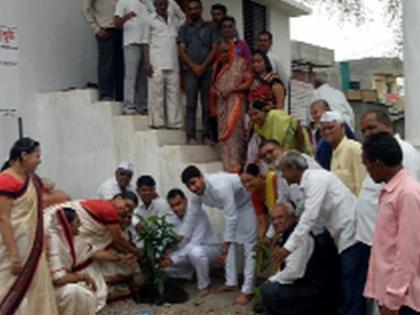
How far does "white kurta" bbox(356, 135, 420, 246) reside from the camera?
186 inches

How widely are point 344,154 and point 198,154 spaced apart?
2.62 m

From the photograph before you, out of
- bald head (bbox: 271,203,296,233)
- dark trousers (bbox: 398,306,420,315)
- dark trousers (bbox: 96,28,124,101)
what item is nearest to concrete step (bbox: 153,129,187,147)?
dark trousers (bbox: 96,28,124,101)

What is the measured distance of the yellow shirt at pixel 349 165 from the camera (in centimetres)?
551

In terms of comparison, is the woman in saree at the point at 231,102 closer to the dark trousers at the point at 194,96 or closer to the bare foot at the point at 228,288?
the dark trousers at the point at 194,96

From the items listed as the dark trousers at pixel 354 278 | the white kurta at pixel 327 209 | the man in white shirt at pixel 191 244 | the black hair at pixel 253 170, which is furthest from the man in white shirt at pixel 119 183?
the dark trousers at pixel 354 278

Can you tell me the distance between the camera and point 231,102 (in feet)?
24.6

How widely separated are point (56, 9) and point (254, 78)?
2898 mm

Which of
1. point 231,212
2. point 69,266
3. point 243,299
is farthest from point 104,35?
point 243,299

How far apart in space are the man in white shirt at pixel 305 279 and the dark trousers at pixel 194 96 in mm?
2668

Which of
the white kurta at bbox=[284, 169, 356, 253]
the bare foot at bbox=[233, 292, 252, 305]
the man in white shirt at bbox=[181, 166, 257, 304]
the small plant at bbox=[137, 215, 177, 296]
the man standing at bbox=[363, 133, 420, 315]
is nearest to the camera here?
the man standing at bbox=[363, 133, 420, 315]

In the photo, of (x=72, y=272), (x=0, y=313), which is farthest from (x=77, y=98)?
(x=0, y=313)

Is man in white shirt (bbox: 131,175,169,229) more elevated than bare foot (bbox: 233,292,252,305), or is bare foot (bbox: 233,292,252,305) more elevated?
man in white shirt (bbox: 131,175,169,229)

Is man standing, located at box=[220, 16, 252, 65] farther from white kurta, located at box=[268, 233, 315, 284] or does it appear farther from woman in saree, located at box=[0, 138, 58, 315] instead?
woman in saree, located at box=[0, 138, 58, 315]

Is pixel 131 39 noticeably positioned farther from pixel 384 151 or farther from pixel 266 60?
pixel 384 151
